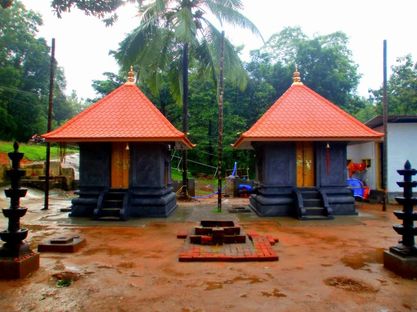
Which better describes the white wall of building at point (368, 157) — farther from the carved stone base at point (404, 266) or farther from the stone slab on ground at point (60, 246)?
the stone slab on ground at point (60, 246)

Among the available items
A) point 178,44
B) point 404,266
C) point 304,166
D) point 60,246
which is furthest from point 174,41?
point 404,266

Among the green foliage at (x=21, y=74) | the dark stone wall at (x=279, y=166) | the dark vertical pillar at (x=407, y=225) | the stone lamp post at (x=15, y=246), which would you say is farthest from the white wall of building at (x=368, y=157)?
the green foliage at (x=21, y=74)

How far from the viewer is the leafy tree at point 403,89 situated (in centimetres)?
2200

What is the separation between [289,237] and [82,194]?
651 centimetres

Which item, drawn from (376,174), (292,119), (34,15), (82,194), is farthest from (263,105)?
(34,15)

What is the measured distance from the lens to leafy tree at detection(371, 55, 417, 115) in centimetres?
2200

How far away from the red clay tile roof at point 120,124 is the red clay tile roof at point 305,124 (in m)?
2.48

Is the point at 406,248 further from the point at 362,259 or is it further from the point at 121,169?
the point at 121,169

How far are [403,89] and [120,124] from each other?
18.4 meters

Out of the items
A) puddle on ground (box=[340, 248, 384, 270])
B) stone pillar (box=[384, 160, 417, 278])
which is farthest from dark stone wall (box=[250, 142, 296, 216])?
stone pillar (box=[384, 160, 417, 278])

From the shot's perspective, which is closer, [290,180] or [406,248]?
[406,248]

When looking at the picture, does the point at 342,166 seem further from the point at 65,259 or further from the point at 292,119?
the point at 65,259

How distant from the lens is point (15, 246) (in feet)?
17.5

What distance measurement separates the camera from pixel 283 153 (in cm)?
1149
